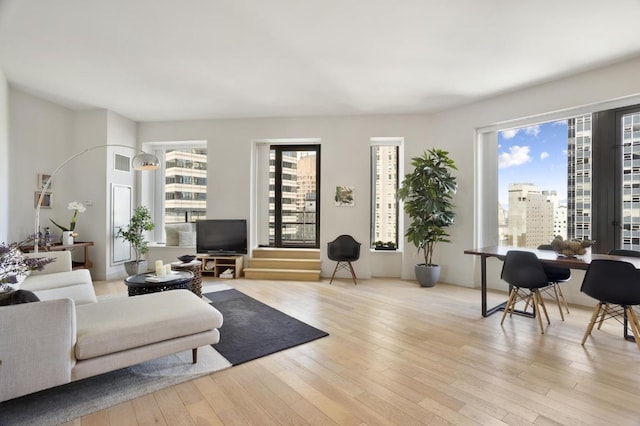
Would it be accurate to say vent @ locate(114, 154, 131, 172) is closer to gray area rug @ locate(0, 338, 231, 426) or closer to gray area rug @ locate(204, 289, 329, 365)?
gray area rug @ locate(204, 289, 329, 365)

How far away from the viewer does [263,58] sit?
3529 millimetres

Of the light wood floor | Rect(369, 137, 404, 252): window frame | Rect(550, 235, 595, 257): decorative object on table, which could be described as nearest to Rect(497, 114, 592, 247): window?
Rect(550, 235, 595, 257): decorative object on table

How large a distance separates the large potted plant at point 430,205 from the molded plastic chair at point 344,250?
981mm

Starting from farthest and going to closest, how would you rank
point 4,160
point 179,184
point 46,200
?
point 179,184, point 46,200, point 4,160

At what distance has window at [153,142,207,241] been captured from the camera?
635 centimetres

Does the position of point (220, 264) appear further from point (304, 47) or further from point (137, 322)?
point (304, 47)

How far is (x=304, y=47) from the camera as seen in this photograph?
10.7 feet

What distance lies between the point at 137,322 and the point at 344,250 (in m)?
3.78

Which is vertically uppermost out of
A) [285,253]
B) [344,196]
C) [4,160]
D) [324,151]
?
[324,151]

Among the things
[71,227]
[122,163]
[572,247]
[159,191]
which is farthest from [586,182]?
[71,227]

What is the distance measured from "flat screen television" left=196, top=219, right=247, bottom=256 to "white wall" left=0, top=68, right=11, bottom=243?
265 cm

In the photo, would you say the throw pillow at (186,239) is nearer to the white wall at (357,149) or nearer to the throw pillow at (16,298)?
the white wall at (357,149)

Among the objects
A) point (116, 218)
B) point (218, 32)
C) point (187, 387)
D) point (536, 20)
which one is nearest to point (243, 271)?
point (116, 218)

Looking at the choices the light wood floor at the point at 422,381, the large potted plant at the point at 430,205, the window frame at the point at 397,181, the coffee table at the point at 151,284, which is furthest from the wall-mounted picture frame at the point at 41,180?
the large potted plant at the point at 430,205
